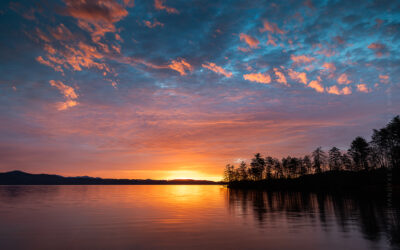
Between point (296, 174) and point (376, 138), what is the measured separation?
2600 inches

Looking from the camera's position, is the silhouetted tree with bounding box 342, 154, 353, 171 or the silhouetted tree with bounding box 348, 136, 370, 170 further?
the silhouetted tree with bounding box 342, 154, 353, 171

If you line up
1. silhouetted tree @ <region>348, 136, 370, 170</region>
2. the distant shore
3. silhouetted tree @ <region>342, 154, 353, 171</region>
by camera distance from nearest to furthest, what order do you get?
the distant shore, silhouetted tree @ <region>348, 136, 370, 170</region>, silhouetted tree @ <region>342, 154, 353, 171</region>

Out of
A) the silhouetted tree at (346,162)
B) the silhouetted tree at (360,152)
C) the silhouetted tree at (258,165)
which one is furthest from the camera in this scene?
the silhouetted tree at (258,165)

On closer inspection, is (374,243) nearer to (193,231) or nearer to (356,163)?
(193,231)

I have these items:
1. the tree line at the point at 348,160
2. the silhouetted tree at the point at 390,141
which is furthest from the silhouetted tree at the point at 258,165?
the silhouetted tree at the point at 390,141

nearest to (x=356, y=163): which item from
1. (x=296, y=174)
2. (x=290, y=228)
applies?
(x=296, y=174)

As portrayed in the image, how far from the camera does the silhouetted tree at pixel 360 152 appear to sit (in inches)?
3713

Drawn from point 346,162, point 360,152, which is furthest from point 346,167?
point 360,152

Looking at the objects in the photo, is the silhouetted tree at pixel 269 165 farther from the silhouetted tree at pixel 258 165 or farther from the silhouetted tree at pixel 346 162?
the silhouetted tree at pixel 346 162

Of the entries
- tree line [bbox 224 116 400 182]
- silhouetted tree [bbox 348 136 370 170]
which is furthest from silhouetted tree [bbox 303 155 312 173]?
silhouetted tree [bbox 348 136 370 170]

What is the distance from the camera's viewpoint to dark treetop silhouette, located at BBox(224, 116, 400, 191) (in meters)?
78.1

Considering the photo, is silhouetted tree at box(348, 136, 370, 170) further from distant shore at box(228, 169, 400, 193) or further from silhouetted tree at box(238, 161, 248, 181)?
silhouetted tree at box(238, 161, 248, 181)

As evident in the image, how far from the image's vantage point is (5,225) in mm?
25656

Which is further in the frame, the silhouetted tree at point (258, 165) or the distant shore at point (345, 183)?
the silhouetted tree at point (258, 165)
